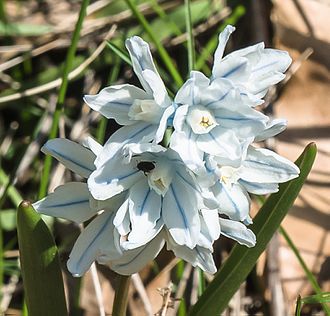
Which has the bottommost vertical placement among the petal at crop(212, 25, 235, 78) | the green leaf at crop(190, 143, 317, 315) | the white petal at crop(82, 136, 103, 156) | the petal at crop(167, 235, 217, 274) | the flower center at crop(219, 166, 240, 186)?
the green leaf at crop(190, 143, 317, 315)

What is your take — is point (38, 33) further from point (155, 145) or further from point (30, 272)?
point (155, 145)

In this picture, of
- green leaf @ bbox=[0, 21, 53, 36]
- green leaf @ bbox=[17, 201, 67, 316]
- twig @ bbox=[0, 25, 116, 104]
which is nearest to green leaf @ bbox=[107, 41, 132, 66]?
twig @ bbox=[0, 25, 116, 104]

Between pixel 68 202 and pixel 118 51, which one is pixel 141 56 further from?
pixel 118 51

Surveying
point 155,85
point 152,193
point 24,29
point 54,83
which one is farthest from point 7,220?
point 155,85

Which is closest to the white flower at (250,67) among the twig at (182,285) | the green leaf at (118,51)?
the green leaf at (118,51)

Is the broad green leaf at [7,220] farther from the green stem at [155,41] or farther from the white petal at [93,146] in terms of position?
the white petal at [93,146]

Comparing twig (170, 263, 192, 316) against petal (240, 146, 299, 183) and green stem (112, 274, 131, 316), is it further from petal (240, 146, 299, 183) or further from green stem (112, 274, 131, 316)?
petal (240, 146, 299, 183)

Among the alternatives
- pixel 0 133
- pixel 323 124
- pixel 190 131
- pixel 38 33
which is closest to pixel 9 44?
pixel 38 33
